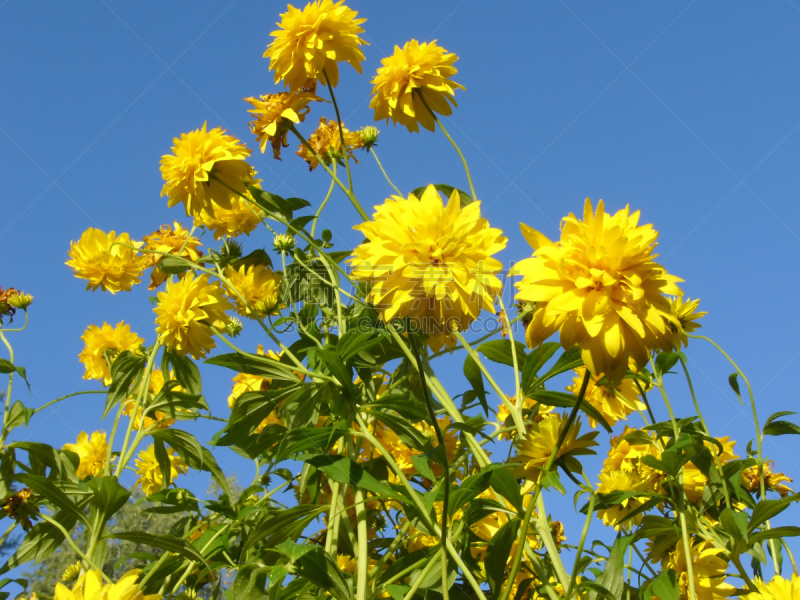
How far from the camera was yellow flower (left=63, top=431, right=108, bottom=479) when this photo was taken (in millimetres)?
2160

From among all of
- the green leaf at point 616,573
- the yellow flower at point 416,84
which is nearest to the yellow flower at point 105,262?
the yellow flower at point 416,84

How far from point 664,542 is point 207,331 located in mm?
1265

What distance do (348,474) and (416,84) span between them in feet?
3.52

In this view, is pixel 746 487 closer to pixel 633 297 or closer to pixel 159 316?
pixel 633 297

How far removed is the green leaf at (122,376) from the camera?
5.98ft

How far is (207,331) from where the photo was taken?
165 centimetres

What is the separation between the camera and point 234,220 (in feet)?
6.35

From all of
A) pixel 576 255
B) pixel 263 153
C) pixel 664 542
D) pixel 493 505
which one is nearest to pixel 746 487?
pixel 664 542

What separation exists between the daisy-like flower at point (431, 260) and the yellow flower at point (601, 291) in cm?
15

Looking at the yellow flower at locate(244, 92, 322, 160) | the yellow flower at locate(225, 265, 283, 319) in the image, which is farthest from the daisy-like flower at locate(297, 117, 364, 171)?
the yellow flower at locate(225, 265, 283, 319)

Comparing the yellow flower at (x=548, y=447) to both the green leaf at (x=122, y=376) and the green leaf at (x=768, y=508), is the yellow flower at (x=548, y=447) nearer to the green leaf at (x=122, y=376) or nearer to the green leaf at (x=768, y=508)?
the green leaf at (x=768, y=508)

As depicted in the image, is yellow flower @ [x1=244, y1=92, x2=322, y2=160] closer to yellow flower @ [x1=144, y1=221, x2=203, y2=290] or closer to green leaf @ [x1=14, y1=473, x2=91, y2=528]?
yellow flower @ [x1=144, y1=221, x2=203, y2=290]

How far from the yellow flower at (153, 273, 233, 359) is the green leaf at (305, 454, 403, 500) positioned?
64cm

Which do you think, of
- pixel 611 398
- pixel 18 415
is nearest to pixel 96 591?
pixel 18 415
